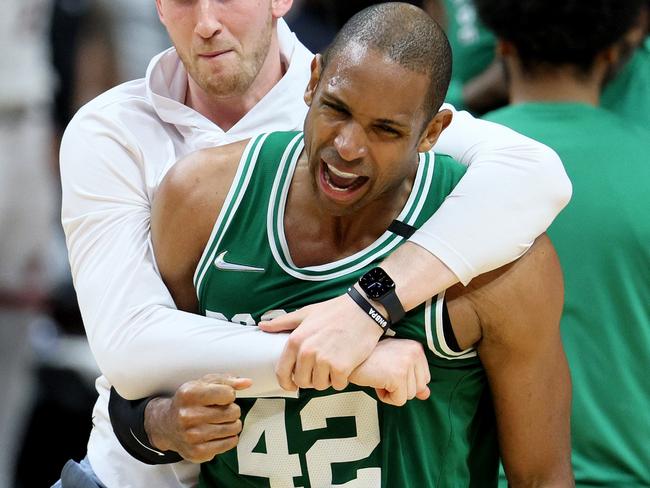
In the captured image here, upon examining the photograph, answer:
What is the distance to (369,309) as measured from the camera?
2793 mm

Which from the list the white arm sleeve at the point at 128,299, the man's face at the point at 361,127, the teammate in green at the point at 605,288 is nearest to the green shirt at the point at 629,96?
the teammate in green at the point at 605,288

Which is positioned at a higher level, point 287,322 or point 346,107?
point 346,107

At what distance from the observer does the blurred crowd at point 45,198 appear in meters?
6.09

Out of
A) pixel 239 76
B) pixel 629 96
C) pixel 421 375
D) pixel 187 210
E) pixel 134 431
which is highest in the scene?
pixel 239 76

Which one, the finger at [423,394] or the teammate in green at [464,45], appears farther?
the teammate in green at [464,45]

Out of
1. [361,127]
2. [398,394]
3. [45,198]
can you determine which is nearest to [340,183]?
[361,127]

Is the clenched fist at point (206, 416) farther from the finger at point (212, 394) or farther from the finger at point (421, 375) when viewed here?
the finger at point (421, 375)

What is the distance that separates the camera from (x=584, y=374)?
3711 mm

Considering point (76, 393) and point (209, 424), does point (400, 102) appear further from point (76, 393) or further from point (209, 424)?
point (76, 393)

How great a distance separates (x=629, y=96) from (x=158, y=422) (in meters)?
2.10

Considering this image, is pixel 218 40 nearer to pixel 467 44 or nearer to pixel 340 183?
pixel 340 183

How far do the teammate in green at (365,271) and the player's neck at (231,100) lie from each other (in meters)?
0.47

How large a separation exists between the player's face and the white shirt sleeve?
2.07 feet

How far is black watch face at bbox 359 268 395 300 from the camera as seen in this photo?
2789 mm
